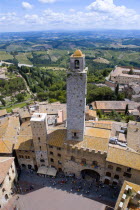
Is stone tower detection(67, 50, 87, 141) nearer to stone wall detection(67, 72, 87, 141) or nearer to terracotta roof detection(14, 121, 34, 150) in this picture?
stone wall detection(67, 72, 87, 141)

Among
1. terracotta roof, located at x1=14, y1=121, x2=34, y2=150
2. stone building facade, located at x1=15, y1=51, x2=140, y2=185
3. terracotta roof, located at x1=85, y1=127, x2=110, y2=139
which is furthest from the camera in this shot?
terracotta roof, located at x1=14, y1=121, x2=34, y2=150

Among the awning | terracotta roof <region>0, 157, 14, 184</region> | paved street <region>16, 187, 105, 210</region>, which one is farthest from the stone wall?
terracotta roof <region>0, 157, 14, 184</region>

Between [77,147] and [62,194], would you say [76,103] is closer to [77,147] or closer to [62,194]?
[77,147]

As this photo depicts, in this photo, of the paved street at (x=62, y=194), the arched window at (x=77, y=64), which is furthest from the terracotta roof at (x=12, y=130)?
the arched window at (x=77, y=64)

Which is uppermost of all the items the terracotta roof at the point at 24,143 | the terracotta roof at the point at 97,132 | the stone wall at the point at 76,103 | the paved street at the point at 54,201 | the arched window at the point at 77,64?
the arched window at the point at 77,64

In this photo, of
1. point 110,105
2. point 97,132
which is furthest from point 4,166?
point 110,105

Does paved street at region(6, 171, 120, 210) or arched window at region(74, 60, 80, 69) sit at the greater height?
arched window at region(74, 60, 80, 69)

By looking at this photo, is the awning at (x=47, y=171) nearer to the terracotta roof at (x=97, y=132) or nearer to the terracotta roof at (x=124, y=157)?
the terracotta roof at (x=97, y=132)
